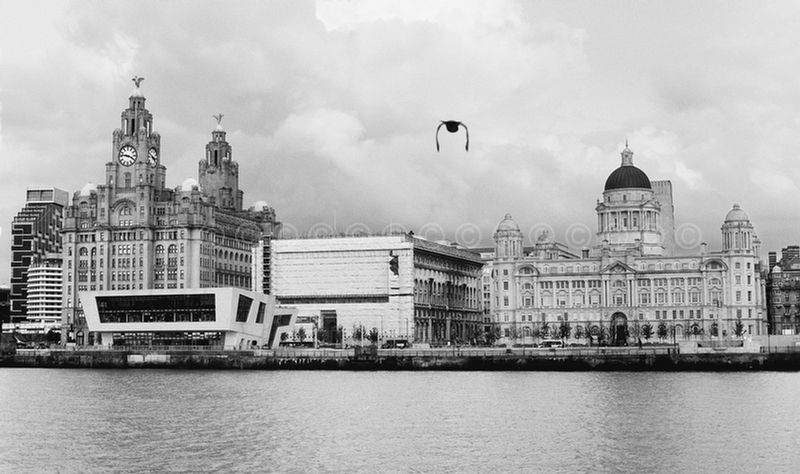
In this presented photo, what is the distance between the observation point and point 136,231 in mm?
181625

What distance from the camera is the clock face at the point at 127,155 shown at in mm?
185125

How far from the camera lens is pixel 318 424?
68.5 m

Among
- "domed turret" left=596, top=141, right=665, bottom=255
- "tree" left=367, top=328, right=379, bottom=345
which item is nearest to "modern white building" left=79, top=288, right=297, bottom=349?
"tree" left=367, top=328, right=379, bottom=345

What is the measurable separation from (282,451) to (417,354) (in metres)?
71.7

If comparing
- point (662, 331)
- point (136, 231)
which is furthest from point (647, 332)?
point (136, 231)

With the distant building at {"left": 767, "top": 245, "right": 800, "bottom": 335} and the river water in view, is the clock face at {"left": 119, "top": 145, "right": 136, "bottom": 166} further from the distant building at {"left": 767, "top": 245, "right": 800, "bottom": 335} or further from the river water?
the distant building at {"left": 767, "top": 245, "right": 800, "bottom": 335}

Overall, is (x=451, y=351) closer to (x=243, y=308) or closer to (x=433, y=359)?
(x=433, y=359)

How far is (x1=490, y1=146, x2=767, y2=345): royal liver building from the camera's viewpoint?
169m

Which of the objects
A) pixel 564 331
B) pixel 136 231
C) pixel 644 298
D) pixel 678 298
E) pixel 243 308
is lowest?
pixel 564 331

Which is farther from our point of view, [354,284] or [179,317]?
[354,284]

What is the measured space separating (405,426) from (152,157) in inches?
5088

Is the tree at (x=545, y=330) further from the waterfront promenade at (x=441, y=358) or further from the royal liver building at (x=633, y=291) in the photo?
the waterfront promenade at (x=441, y=358)

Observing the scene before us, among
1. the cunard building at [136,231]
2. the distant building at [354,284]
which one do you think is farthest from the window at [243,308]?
the cunard building at [136,231]

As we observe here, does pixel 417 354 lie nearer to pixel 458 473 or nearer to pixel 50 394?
pixel 50 394
